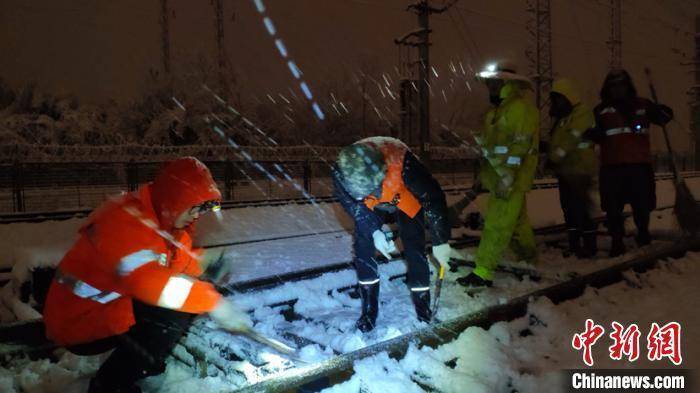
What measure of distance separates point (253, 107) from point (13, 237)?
39.3m

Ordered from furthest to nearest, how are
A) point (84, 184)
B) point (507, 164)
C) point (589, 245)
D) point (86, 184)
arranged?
point (86, 184)
point (84, 184)
point (589, 245)
point (507, 164)

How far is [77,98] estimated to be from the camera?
37688 mm

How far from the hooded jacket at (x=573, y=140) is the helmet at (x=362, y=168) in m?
3.72

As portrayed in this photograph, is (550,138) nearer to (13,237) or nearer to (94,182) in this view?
(13,237)

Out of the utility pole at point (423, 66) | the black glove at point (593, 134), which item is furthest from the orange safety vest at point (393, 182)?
the utility pole at point (423, 66)

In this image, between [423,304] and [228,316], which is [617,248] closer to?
[423,304]

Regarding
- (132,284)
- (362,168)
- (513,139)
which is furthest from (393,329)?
(513,139)

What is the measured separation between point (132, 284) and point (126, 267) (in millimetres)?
103

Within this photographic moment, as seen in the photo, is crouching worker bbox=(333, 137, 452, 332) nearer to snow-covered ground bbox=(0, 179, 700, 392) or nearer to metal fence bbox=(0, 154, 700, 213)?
snow-covered ground bbox=(0, 179, 700, 392)

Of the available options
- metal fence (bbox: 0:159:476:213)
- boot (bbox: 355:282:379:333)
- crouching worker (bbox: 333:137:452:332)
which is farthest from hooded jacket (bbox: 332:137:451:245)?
metal fence (bbox: 0:159:476:213)

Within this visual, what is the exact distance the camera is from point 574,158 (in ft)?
A: 22.1

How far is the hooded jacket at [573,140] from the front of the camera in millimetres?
6613

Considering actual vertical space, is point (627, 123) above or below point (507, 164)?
above

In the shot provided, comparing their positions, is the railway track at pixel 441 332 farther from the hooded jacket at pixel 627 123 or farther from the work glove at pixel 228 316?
the hooded jacket at pixel 627 123
